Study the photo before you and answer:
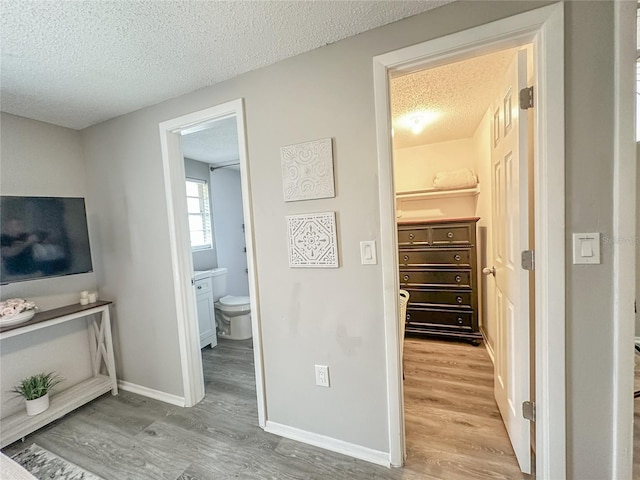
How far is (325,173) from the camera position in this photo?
58.6 inches

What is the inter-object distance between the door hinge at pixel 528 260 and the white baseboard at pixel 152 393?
2.54m

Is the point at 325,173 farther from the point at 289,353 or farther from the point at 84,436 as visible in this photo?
the point at 84,436

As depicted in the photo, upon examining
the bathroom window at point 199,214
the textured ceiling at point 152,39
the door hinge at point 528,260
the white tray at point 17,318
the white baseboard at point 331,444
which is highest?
the textured ceiling at point 152,39

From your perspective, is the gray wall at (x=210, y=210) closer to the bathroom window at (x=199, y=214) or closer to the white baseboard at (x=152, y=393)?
the bathroom window at (x=199, y=214)

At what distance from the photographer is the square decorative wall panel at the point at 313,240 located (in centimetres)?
151

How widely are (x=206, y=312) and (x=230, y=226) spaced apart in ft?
4.59

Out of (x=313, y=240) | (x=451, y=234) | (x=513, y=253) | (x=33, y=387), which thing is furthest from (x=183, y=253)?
(x=451, y=234)

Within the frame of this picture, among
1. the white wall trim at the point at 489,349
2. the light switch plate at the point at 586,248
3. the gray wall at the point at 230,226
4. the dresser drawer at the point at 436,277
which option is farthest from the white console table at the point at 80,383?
the white wall trim at the point at 489,349

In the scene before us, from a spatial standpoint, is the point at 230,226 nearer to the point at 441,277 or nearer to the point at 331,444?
the point at 441,277

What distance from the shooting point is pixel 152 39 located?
133 centimetres

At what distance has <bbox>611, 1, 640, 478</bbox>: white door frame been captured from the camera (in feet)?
3.31

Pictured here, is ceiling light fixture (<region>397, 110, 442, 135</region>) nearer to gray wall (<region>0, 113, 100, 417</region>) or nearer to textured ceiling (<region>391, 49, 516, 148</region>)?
textured ceiling (<region>391, 49, 516, 148</region>)

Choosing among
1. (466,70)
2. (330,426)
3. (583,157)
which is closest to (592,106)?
(583,157)

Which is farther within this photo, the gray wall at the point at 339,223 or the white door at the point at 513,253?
the white door at the point at 513,253
